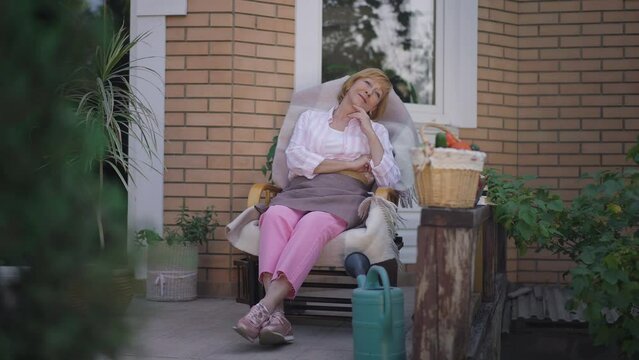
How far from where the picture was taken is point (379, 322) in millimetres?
2605

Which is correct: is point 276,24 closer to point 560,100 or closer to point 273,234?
point 273,234

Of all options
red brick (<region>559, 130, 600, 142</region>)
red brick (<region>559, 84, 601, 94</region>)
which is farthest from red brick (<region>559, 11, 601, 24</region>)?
red brick (<region>559, 130, 600, 142</region>)

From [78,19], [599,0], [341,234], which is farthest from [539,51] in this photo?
[78,19]

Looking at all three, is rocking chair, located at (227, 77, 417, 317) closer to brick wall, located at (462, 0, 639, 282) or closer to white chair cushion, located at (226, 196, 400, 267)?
white chair cushion, located at (226, 196, 400, 267)

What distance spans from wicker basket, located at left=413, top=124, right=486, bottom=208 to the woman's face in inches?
53.0

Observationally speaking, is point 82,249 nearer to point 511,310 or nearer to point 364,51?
point 511,310

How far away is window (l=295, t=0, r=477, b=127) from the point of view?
5.17 meters

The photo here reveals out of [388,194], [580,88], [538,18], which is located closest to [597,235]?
[388,194]

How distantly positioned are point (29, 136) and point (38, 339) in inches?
7.0

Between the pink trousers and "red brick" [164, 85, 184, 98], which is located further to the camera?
"red brick" [164, 85, 184, 98]

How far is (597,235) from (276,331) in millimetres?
1556

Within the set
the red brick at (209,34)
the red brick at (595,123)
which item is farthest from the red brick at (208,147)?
the red brick at (595,123)

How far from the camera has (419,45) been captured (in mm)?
5320

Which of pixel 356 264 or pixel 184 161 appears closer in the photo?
pixel 356 264
